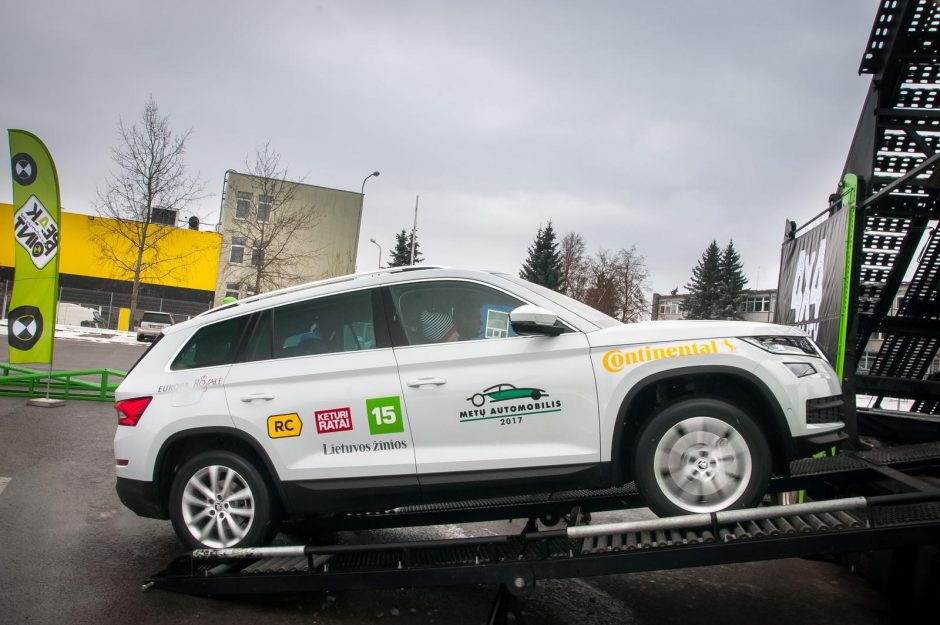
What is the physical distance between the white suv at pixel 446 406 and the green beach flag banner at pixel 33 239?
785 centimetres

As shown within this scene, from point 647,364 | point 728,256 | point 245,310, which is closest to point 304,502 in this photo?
point 245,310

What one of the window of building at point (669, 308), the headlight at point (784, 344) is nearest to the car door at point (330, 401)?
the headlight at point (784, 344)

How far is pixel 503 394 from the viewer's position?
161 inches

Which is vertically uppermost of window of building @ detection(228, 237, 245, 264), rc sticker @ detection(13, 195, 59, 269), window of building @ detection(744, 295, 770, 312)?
window of building @ detection(744, 295, 770, 312)

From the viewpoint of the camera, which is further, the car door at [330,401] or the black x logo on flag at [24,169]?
the black x logo on flag at [24,169]

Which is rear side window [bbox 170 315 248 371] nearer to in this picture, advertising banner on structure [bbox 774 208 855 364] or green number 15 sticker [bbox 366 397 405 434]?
green number 15 sticker [bbox 366 397 405 434]

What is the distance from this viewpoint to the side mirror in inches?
156

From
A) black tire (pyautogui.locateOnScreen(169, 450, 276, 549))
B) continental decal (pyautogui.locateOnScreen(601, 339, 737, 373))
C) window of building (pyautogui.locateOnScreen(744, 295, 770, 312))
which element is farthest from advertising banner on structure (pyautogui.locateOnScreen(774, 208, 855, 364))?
window of building (pyautogui.locateOnScreen(744, 295, 770, 312))

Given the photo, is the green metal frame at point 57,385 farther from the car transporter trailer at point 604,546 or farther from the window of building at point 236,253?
the window of building at point 236,253

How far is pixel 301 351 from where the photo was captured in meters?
4.57

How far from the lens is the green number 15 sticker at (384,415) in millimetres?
4199

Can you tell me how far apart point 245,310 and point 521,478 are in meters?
2.31

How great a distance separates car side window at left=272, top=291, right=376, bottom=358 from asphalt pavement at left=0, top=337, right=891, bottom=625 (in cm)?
169

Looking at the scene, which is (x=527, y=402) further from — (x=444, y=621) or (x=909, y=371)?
(x=909, y=371)
